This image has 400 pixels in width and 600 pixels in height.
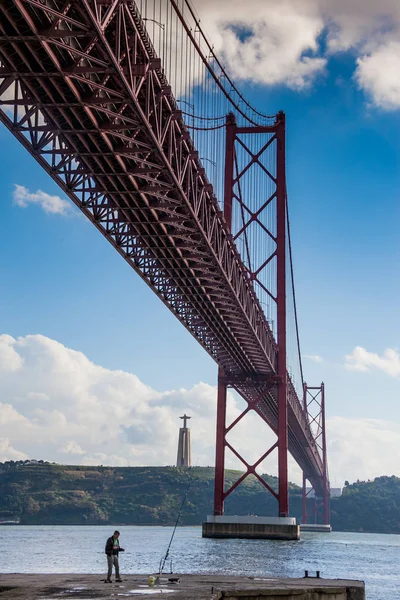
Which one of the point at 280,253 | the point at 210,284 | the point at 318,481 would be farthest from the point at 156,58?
the point at 318,481

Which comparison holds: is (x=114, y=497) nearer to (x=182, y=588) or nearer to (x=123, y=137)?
(x=123, y=137)

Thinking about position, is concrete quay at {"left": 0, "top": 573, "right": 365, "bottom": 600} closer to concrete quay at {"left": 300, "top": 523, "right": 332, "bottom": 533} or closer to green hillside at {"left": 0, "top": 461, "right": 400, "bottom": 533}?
concrete quay at {"left": 300, "top": 523, "right": 332, "bottom": 533}

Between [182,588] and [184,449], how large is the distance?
13216 centimetres

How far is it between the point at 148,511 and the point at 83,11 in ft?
393

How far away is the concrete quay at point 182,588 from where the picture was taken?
13.3 meters

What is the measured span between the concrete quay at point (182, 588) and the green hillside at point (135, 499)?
109m

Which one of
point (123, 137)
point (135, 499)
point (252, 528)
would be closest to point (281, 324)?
point (252, 528)

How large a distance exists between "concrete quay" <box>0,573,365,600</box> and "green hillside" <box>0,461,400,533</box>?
109m

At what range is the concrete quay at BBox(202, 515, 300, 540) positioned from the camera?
44500 millimetres

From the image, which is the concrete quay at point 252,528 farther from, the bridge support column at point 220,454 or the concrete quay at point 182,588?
the concrete quay at point 182,588

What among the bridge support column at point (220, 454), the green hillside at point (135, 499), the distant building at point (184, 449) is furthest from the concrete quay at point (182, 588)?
the distant building at point (184, 449)

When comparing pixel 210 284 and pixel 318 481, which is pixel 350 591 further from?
pixel 318 481

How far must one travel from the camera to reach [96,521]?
12862 cm

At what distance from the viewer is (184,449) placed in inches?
5723
